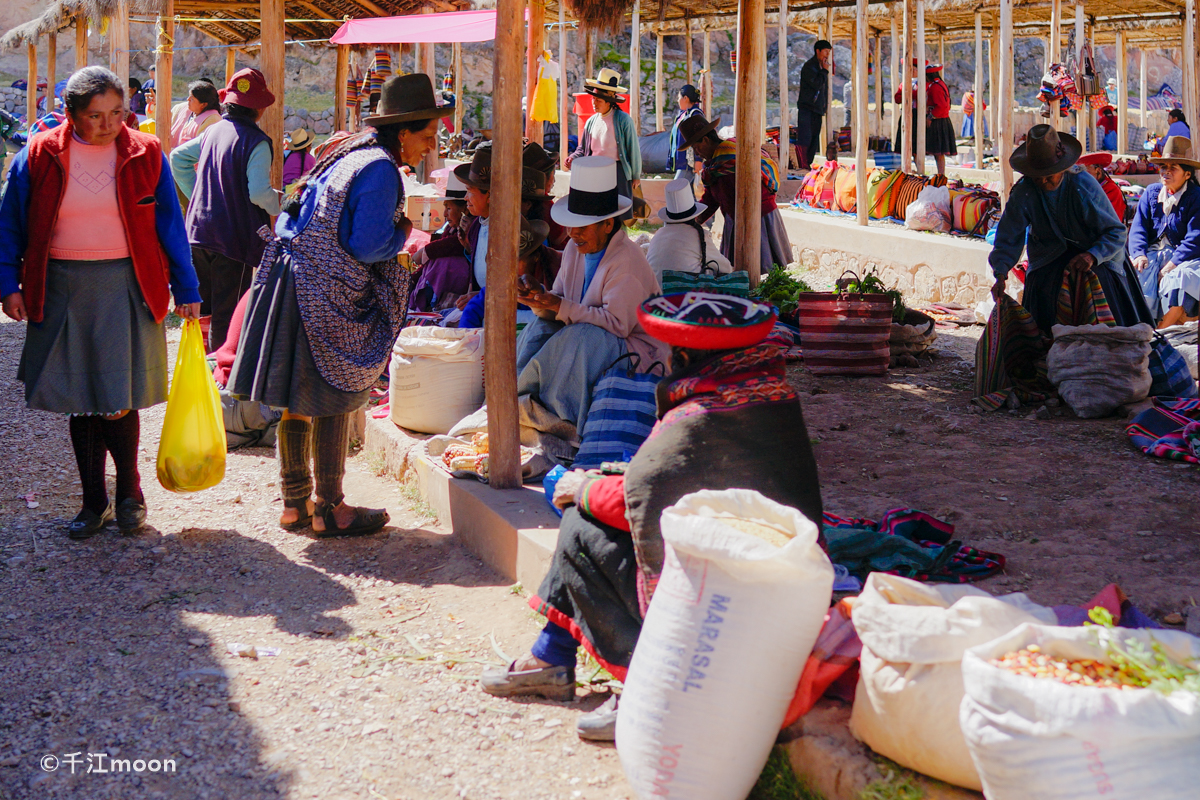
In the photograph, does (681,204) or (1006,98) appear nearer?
(681,204)

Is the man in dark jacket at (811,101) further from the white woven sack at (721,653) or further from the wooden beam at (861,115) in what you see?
the white woven sack at (721,653)

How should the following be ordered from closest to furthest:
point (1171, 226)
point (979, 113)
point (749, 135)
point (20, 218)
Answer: point (20, 218), point (749, 135), point (1171, 226), point (979, 113)

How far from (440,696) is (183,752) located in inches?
29.2

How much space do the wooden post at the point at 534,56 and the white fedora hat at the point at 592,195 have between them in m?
4.24

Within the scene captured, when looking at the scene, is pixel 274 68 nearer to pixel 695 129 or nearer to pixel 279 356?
pixel 695 129

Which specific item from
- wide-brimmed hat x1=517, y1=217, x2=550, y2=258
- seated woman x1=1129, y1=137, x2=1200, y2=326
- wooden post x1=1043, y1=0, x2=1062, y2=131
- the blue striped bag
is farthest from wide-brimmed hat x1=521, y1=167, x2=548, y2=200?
wooden post x1=1043, y1=0, x2=1062, y2=131

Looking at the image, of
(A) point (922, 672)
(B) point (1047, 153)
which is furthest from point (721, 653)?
(B) point (1047, 153)

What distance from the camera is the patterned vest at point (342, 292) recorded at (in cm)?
412

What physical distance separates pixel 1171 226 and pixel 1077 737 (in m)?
7.06

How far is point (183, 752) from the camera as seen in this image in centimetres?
293

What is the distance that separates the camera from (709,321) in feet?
9.09

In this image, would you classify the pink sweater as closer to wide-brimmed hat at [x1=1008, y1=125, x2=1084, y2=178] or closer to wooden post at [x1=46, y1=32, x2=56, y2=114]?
wide-brimmed hat at [x1=1008, y1=125, x2=1084, y2=178]

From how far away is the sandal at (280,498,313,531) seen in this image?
4.61 metres

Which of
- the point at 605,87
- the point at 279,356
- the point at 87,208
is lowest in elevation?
the point at 279,356
